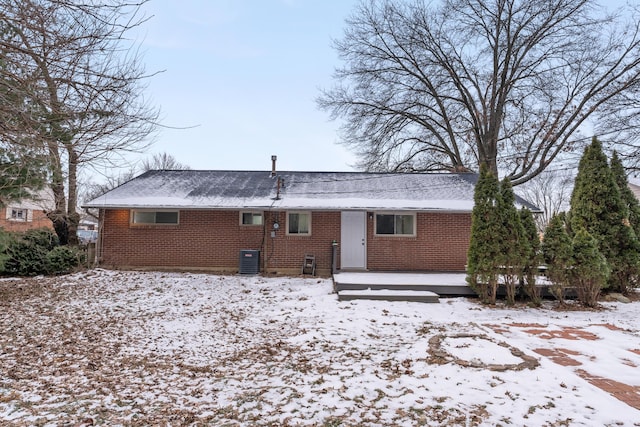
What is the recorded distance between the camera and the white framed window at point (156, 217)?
11.8 metres

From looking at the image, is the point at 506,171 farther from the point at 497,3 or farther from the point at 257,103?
the point at 257,103

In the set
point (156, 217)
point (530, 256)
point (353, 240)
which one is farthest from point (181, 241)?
point (530, 256)

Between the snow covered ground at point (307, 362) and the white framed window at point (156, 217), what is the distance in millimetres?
4086

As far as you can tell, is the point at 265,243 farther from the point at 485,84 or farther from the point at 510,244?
the point at 485,84

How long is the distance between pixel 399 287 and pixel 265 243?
489 cm

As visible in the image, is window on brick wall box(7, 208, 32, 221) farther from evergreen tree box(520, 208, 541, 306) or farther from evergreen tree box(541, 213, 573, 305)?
evergreen tree box(541, 213, 573, 305)

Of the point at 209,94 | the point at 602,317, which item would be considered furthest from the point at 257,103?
the point at 602,317

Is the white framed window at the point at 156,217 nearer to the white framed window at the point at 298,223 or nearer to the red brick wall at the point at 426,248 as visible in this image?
the white framed window at the point at 298,223

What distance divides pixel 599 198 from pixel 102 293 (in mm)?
12821

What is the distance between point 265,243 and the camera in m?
11.7

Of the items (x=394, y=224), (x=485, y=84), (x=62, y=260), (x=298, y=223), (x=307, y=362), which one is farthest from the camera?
(x=485, y=84)

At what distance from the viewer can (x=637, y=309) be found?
304 inches

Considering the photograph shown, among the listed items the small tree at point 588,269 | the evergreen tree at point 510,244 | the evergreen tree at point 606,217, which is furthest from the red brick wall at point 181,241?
the evergreen tree at point 606,217

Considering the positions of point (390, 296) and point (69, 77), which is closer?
point (69, 77)
